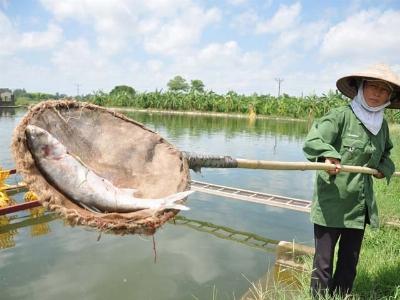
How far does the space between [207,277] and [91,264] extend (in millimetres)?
1314

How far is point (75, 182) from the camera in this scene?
5.33 feet

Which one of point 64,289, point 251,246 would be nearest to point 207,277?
point 251,246

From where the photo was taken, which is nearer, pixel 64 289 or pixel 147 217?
pixel 147 217

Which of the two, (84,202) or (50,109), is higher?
(50,109)

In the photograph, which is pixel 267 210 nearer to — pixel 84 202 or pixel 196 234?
pixel 196 234

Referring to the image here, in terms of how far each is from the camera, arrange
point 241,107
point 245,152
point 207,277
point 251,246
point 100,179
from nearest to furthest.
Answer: point 100,179 < point 207,277 < point 251,246 < point 245,152 < point 241,107

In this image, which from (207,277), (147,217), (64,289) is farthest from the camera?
(207,277)

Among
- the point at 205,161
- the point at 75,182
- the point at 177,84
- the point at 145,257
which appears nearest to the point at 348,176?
the point at 205,161

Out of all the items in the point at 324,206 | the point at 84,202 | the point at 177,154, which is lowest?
the point at 324,206

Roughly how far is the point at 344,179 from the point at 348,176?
0.03 metres

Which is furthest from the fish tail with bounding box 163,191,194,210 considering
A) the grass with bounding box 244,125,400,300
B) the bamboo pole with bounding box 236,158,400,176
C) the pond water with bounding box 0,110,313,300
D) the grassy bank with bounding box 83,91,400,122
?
the grassy bank with bounding box 83,91,400,122

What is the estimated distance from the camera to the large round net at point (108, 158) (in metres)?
1.52

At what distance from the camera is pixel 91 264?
4438 millimetres

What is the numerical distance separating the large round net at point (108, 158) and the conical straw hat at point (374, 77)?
1230mm
